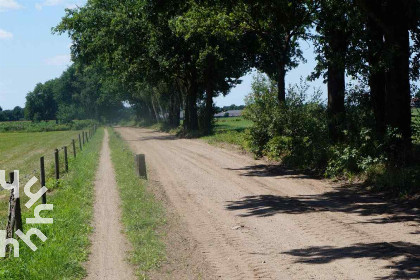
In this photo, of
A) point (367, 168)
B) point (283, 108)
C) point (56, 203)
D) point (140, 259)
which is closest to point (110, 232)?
point (140, 259)

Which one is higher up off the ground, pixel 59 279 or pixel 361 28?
pixel 361 28

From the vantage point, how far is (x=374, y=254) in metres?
8.96

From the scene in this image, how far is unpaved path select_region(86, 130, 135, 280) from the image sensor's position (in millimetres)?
8664

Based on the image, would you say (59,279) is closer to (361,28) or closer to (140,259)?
(140,259)

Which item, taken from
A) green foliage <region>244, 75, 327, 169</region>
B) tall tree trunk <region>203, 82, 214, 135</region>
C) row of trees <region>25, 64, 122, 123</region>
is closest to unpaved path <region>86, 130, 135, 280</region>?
green foliage <region>244, 75, 327, 169</region>

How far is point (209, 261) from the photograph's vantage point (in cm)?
912

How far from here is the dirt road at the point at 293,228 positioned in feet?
27.6

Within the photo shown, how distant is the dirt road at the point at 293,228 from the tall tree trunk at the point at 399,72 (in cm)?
273

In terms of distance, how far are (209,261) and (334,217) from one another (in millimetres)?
4246

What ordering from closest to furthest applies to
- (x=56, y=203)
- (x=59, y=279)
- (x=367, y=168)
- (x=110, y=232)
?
(x=59, y=279), (x=110, y=232), (x=56, y=203), (x=367, y=168)

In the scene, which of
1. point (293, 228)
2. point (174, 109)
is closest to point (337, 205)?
point (293, 228)

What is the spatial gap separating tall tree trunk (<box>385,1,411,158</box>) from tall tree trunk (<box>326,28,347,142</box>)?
354 centimetres

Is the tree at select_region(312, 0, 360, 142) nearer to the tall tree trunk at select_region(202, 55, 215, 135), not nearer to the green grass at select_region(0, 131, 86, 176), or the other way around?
the green grass at select_region(0, 131, 86, 176)

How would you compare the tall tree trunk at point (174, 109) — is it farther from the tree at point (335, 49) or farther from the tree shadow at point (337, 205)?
the tree shadow at point (337, 205)
